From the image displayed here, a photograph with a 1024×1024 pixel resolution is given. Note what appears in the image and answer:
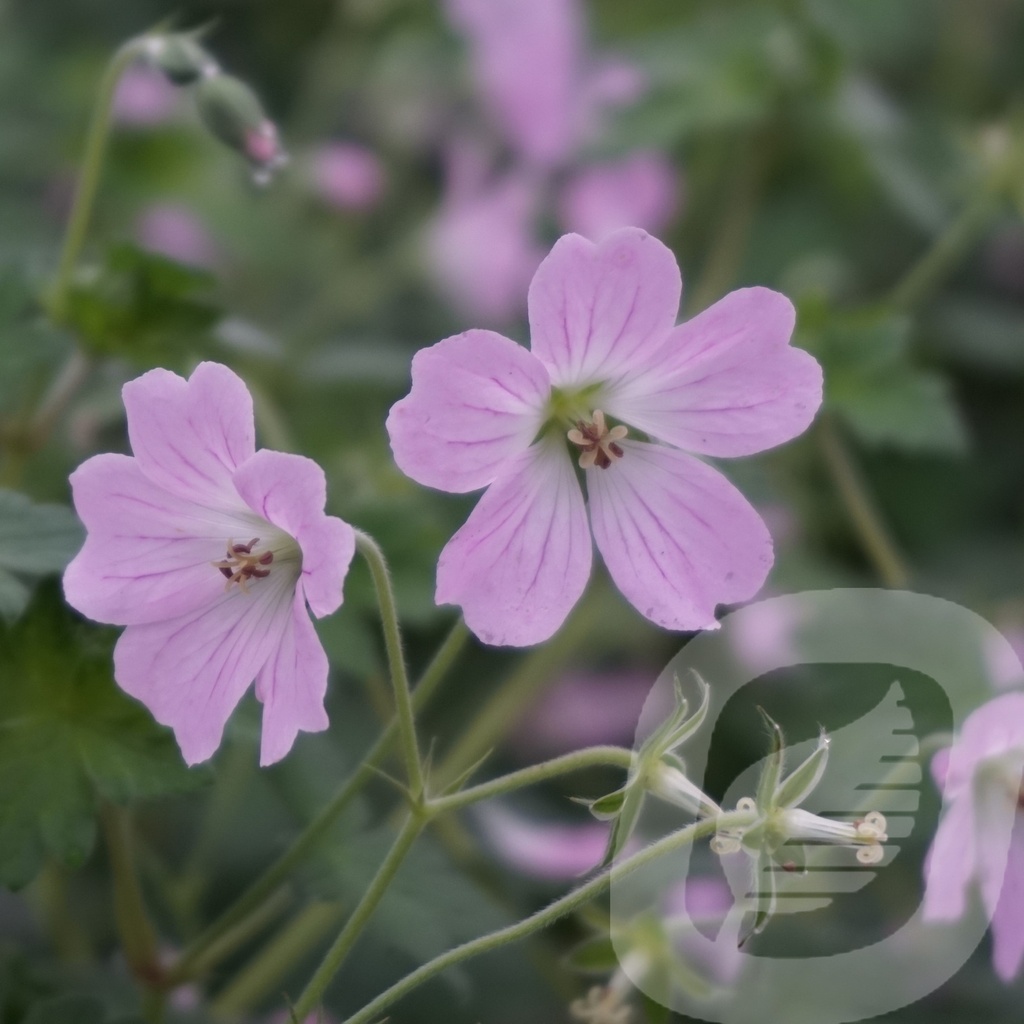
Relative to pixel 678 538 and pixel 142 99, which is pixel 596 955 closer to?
pixel 678 538

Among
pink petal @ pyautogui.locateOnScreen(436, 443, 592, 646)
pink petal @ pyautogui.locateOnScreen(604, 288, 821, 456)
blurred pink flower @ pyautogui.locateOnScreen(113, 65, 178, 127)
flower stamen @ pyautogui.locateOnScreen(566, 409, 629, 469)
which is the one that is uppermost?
pink petal @ pyautogui.locateOnScreen(604, 288, 821, 456)

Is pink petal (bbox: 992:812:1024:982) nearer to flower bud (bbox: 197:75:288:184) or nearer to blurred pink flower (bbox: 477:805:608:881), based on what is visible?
blurred pink flower (bbox: 477:805:608:881)

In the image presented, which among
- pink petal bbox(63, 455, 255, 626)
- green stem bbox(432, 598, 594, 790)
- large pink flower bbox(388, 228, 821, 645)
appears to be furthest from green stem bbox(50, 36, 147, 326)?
green stem bbox(432, 598, 594, 790)

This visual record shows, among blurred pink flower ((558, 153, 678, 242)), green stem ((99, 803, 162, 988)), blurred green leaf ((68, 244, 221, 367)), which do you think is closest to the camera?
green stem ((99, 803, 162, 988))

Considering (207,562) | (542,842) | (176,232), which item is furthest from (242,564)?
(176,232)

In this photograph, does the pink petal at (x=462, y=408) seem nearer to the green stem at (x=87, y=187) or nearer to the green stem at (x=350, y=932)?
the green stem at (x=350, y=932)
